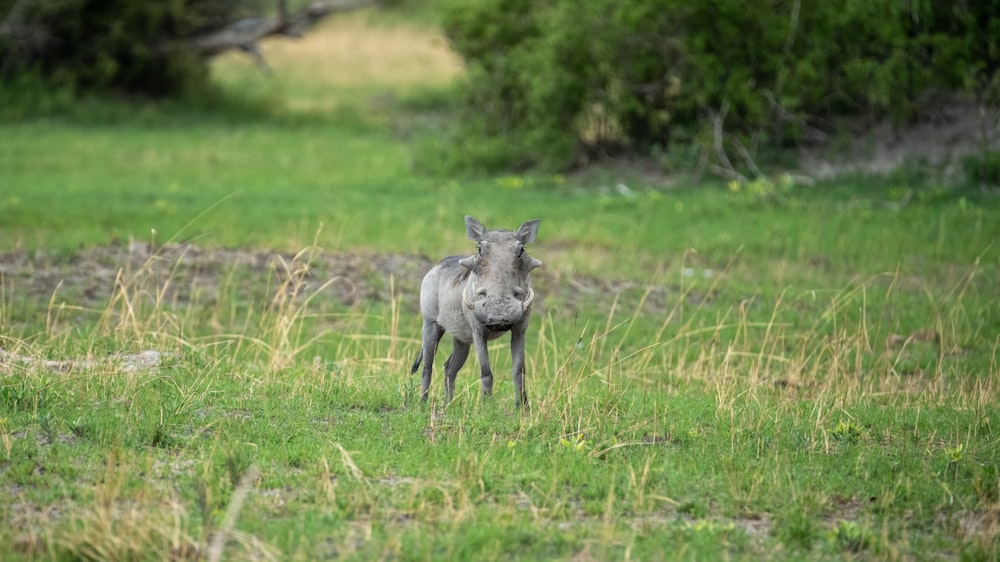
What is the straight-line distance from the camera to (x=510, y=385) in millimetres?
9938

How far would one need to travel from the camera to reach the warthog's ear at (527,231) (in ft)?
25.3

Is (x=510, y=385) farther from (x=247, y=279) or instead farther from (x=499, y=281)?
(x=247, y=279)

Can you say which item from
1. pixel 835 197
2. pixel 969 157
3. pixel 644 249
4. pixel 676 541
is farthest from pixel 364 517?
pixel 969 157

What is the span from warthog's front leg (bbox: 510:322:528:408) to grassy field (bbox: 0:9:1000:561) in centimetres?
15

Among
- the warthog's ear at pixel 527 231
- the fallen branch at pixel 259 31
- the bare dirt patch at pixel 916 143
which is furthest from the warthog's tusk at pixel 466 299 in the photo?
the fallen branch at pixel 259 31

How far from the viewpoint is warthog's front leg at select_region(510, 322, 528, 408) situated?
782cm

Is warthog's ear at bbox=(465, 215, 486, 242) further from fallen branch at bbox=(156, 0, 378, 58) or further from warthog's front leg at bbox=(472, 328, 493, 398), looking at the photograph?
fallen branch at bbox=(156, 0, 378, 58)

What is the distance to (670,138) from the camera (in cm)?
2206

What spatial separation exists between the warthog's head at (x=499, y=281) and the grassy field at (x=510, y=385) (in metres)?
0.77

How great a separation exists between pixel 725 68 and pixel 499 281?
1482 centimetres

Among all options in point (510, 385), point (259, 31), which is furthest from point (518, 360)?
point (259, 31)

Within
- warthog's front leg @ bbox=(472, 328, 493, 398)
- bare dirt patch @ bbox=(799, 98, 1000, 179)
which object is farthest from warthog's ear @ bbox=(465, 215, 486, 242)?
bare dirt patch @ bbox=(799, 98, 1000, 179)

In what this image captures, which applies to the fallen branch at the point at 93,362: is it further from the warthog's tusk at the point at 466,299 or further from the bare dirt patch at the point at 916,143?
the bare dirt patch at the point at 916,143

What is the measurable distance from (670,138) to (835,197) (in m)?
3.93
